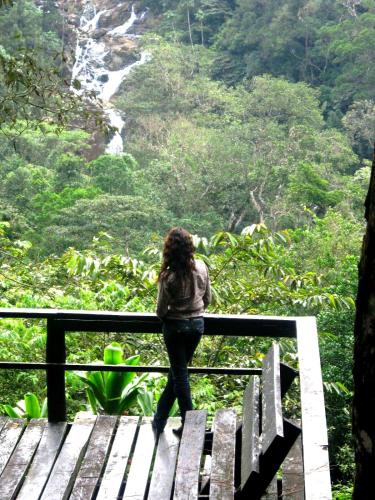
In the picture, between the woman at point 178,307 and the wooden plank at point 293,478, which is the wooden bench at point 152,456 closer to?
the wooden plank at point 293,478

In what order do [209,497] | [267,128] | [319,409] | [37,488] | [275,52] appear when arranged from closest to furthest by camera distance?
[319,409] < [209,497] < [37,488] < [267,128] < [275,52]

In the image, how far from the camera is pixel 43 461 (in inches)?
128

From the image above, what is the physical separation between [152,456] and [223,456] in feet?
1.22

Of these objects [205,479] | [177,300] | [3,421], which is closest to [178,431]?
[205,479]

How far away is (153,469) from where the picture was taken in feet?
10.3

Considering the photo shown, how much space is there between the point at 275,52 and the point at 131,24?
11487 millimetres

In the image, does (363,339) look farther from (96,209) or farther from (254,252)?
(96,209)

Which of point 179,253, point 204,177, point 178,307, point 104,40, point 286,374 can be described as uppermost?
point 179,253

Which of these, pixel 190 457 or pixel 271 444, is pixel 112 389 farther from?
pixel 271 444

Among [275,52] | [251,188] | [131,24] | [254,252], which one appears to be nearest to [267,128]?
[251,188]

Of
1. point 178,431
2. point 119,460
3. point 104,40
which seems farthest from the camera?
point 104,40

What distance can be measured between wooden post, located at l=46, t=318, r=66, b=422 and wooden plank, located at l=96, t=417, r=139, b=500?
0.93 ft

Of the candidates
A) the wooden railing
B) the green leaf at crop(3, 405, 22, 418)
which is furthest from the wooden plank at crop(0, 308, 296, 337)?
the green leaf at crop(3, 405, 22, 418)

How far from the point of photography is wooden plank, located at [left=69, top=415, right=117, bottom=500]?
2.98m
